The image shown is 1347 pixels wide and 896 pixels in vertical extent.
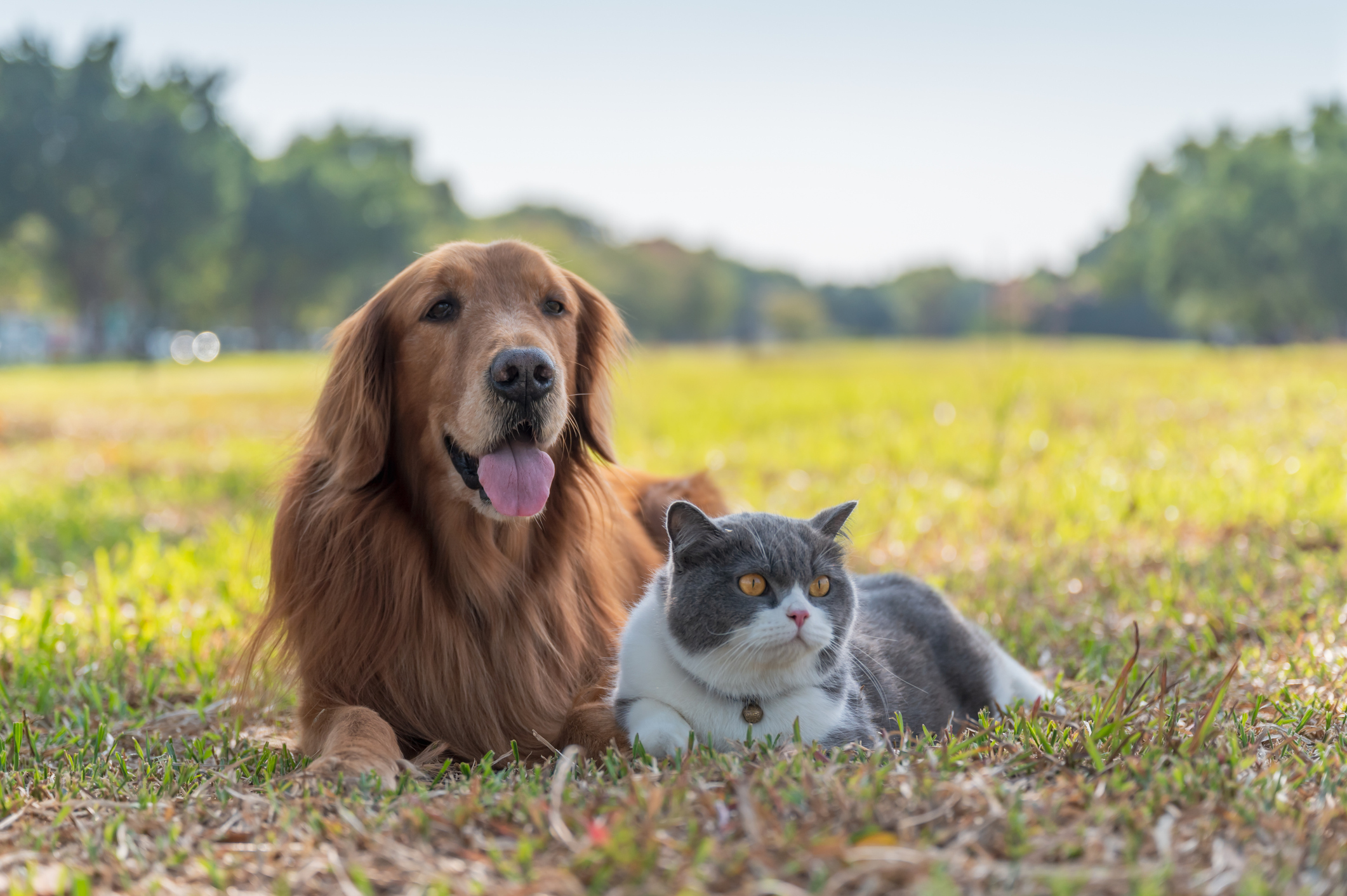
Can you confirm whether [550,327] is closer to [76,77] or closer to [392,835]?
[392,835]

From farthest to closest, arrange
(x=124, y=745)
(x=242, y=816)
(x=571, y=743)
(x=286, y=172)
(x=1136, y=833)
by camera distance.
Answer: (x=286, y=172) → (x=124, y=745) → (x=571, y=743) → (x=242, y=816) → (x=1136, y=833)

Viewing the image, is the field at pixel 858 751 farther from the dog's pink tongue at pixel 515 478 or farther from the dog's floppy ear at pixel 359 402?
the dog's pink tongue at pixel 515 478

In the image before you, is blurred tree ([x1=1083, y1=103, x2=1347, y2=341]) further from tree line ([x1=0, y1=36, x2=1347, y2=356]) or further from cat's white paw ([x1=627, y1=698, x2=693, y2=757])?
cat's white paw ([x1=627, y1=698, x2=693, y2=757])

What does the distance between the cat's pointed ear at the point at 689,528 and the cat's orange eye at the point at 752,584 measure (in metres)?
0.14

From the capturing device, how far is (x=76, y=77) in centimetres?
4022

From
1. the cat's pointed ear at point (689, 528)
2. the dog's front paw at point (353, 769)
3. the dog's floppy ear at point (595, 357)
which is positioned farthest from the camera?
the dog's floppy ear at point (595, 357)

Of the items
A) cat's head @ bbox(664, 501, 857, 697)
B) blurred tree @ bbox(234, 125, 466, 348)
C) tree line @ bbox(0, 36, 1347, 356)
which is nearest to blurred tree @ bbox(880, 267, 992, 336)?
tree line @ bbox(0, 36, 1347, 356)

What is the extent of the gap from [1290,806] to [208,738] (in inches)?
121

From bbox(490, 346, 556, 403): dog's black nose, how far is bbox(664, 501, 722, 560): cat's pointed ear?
1.85ft

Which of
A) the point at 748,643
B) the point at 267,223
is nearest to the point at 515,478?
the point at 748,643

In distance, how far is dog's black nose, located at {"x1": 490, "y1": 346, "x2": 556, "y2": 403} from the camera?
9.50 feet

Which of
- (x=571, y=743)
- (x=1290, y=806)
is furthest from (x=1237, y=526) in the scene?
(x=571, y=743)

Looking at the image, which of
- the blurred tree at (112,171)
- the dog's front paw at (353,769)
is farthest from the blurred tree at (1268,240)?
the dog's front paw at (353,769)

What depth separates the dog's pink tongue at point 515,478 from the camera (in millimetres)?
3020
